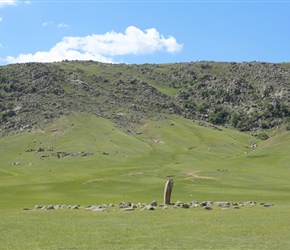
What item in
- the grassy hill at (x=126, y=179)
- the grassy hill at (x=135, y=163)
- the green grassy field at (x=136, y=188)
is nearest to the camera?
the green grassy field at (x=136, y=188)

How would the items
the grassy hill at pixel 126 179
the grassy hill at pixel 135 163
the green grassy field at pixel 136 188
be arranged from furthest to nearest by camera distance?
1. the grassy hill at pixel 135 163
2. the grassy hill at pixel 126 179
3. the green grassy field at pixel 136 188

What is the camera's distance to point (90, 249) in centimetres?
2186

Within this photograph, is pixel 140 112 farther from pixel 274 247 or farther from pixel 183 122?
pixel 274 247

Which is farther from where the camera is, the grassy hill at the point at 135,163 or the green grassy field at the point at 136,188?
the grassy hill at the point at 135,163

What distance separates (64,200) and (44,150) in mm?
91313

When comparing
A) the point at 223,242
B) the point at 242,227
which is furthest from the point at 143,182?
the point at 223,242

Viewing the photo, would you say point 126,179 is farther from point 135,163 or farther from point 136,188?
point 135,163

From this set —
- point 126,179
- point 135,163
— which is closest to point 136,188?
point 126,179

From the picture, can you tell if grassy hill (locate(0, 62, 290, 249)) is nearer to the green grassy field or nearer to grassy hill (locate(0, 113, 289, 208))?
the green grassy field

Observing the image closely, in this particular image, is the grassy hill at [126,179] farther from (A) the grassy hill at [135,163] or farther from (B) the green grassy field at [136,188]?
(A) the grassy hill at [135,163]

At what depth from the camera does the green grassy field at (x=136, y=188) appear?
24.7 m

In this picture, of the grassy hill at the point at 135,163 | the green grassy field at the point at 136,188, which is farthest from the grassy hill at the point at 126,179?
the grassy hill at the point at 135,163

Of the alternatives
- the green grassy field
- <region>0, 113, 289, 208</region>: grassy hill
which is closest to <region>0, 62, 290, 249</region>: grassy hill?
the green grassy field

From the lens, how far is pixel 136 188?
6575 centimetres
